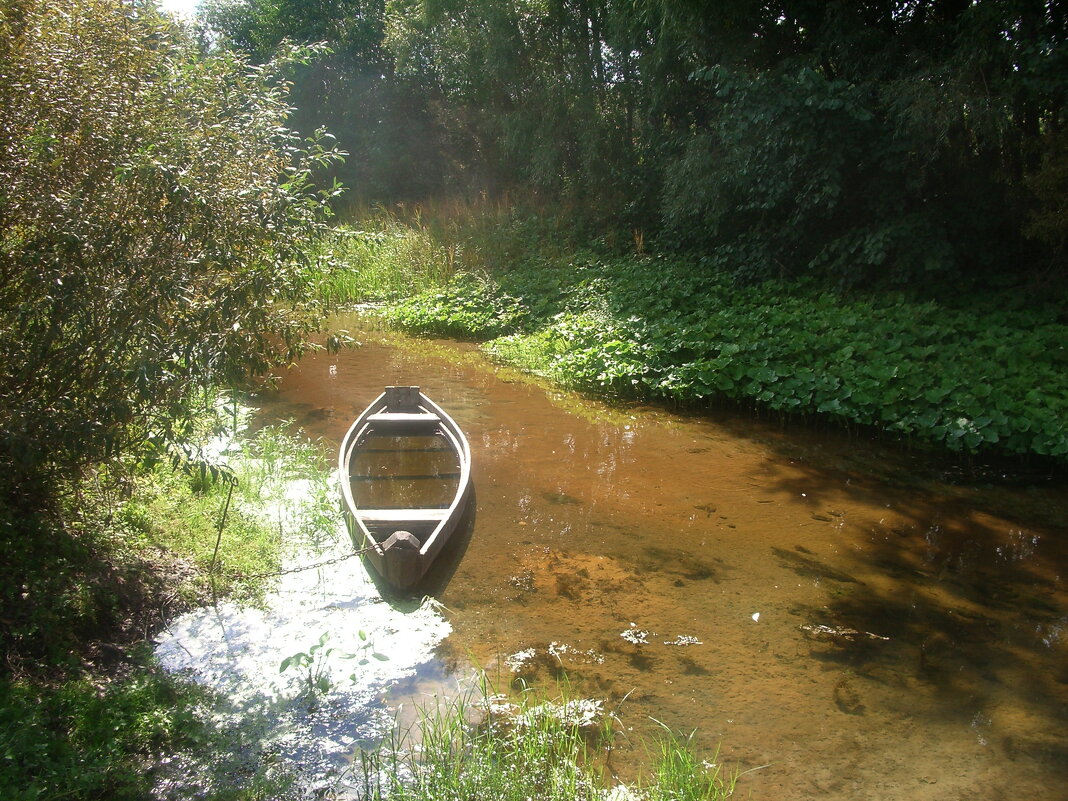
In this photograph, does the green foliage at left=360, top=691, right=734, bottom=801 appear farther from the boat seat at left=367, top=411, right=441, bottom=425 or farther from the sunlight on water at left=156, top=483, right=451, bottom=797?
the boat seat at left=367, top=411, right=441, bottom=425

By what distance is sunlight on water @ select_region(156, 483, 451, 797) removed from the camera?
11.4 feet

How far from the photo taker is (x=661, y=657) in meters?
4.29

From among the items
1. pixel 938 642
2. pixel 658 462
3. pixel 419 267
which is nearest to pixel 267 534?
pixel 658 462

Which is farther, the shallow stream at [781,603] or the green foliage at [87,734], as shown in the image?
the shallow stream at [781,603]

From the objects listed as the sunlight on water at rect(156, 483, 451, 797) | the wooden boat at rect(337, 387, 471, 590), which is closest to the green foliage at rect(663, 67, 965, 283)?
the wooden boat at rect(337, 387, 471, 590)

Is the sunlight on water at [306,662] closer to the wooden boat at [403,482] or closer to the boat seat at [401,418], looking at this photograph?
the wooden boat at [403,482]

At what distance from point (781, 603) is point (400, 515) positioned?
2473 mm

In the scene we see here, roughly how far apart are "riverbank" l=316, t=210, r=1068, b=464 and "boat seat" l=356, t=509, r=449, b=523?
5.90 feet

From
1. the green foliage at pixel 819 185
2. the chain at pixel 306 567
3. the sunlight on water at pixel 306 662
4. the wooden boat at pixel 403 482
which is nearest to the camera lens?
the sunlight on water at pixel 306 662

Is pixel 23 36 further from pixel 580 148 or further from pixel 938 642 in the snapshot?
pixel 580 148

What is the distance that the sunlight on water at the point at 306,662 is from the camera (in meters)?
3.48

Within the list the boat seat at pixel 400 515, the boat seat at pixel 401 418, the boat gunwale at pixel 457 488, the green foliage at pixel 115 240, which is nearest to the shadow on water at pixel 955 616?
the boat gunwale at pixel 457 488

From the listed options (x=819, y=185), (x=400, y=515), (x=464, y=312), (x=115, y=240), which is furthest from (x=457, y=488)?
(x=464, y=312)

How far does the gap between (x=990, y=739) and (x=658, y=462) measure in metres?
4.01
